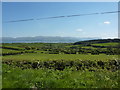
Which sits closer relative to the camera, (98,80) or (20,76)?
(98,80)

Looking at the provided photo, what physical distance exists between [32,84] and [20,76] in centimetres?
163

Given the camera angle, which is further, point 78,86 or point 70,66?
point 70,66

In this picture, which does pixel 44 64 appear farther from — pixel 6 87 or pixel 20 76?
pixel 6 87

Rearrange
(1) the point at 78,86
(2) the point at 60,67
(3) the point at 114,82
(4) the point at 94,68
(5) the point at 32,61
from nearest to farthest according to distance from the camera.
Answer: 1. (1) the point at 78,86
2. (3) the point at 114,82
3. (4) the point at 94,68
4. (2) the point at 60,67
5. (5) the point at 32,61

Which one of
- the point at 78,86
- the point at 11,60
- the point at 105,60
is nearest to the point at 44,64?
the point at 11,60

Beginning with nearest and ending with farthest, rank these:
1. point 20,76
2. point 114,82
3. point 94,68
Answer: point 114,82 → point 20,76 → point 94,68

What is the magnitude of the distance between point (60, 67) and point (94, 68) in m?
2.62

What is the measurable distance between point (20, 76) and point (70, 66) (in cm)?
437

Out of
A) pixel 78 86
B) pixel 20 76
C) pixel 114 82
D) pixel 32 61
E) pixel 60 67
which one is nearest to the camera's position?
pixel 78 86

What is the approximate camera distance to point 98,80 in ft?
31.0

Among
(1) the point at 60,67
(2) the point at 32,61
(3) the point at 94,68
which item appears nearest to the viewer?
(3) the point at 94,68

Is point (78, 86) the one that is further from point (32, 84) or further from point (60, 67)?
point (60, 67)

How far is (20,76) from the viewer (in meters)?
10.1

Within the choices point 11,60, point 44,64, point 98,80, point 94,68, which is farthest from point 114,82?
point 11,60
